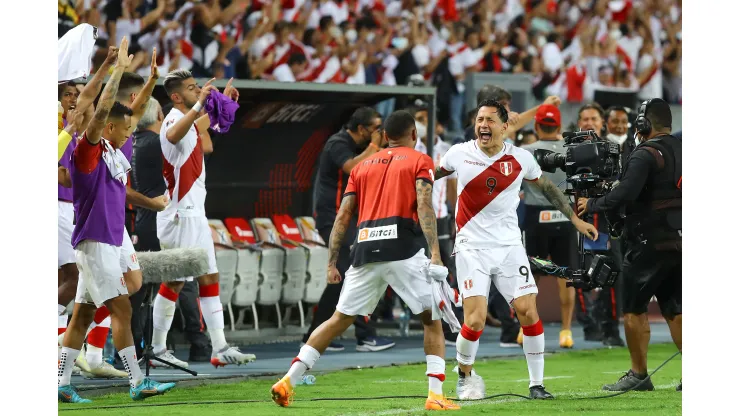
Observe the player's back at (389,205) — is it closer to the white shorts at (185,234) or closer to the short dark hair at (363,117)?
the white shorts at (185,234)

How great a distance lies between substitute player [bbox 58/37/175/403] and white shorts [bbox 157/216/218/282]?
1682 millimetres

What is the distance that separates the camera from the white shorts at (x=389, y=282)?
26.2ft

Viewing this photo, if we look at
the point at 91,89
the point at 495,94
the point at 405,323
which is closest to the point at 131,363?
the point at 91,89

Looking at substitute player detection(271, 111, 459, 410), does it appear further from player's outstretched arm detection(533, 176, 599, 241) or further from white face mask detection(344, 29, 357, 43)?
white face mask detection(344, 29, 357, 43)

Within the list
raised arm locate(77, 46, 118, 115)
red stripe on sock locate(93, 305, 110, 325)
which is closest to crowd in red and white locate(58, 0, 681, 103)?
red stripe on sock locate(93, 305, 110, 325)

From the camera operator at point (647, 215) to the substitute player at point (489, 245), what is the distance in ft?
2.03

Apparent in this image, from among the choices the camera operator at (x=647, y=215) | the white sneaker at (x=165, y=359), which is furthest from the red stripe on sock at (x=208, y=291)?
the camera operator at (x=647, y=215)

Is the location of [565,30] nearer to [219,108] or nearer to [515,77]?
[515,77]

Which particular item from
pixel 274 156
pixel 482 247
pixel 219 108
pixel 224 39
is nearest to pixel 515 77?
pixel 224 39

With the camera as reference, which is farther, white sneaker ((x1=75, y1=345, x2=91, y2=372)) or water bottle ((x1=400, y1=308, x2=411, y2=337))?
water bottle ((x1=400, y1=308, x2=411, y2=337))

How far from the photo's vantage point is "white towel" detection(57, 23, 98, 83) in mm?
8641

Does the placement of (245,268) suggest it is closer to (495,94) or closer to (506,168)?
(495,94)

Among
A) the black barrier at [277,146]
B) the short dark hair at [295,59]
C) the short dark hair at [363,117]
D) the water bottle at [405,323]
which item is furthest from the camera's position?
the short dark hair at [295,59]

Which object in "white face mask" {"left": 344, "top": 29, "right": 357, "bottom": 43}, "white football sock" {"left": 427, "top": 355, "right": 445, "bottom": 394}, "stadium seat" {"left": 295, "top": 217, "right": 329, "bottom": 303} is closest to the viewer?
"white football sock" {"left": 427, "top": 355, "right": 445, "bottom": 394}
